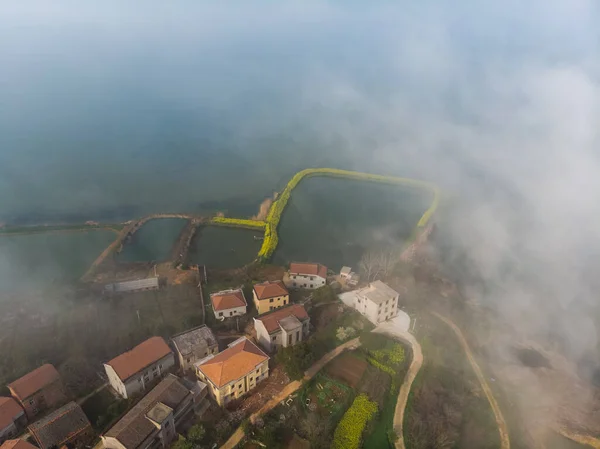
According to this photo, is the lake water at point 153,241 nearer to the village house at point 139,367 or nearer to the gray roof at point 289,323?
the village house at point 139,367

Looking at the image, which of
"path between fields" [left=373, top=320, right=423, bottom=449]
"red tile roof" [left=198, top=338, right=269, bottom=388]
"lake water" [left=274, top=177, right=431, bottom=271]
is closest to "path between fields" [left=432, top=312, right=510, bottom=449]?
"path between fields" [left=373, top=320, right=423, bottom=449]

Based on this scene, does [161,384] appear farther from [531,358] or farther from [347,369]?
[531,358]

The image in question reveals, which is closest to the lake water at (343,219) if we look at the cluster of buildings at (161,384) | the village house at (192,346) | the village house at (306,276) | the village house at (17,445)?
the village house at (306,276)

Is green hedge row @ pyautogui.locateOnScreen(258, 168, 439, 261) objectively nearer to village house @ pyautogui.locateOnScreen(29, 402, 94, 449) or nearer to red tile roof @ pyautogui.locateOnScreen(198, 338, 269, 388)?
red tile roof @ pyautogui.locateOnScreen(198, 338, 269, 388)

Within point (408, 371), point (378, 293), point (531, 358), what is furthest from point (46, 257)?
point (531, 358)

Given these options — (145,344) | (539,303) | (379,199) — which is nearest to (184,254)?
(145,344)
